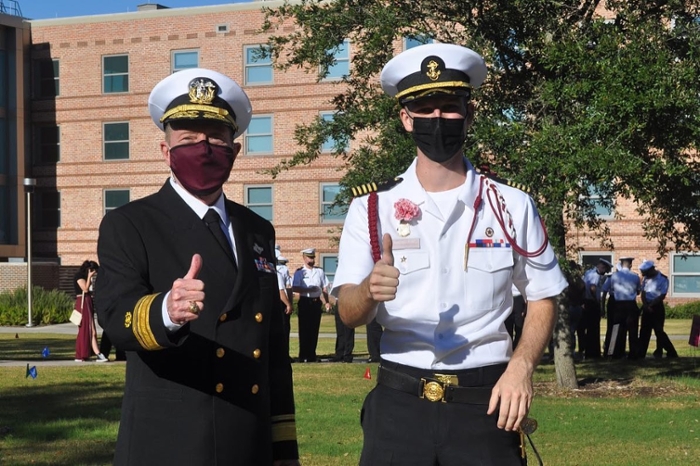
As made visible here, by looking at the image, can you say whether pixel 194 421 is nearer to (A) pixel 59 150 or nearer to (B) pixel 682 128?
(B) pixel 682 128

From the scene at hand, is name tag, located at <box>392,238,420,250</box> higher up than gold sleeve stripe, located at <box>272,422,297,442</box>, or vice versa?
name tag, located at <box>392,238,420,250</box>

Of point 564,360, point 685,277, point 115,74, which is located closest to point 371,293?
point 564,360

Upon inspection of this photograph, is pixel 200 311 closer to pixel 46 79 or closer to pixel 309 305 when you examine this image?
pixel 309 305

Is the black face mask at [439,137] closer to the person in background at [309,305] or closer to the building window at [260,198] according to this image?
the person in background at [309,305]

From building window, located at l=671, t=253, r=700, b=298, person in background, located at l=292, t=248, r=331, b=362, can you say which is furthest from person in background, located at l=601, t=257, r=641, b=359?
building window, located at l=671, t=253, r=700, b=298

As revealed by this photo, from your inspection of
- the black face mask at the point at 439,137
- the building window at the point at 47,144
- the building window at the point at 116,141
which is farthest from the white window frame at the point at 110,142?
the black face mask at the point at 439,137

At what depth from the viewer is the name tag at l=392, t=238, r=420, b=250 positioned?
4.44m

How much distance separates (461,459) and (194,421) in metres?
0.96

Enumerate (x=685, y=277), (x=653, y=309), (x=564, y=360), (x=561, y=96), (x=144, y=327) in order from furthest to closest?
(x=685, y=277) → (x=653, y=309) → (x=564, y=360) → (x=561, y=96) → (x=144, y=327)

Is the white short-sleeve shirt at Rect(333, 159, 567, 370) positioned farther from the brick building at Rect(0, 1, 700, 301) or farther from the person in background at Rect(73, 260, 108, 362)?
the brick building at Rect(0, 1, 700, 301)

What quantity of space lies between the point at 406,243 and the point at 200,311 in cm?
88

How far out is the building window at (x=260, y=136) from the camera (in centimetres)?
4819

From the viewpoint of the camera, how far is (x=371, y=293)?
397cm

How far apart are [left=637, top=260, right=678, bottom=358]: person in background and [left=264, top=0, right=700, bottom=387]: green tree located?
4502 millimetres
